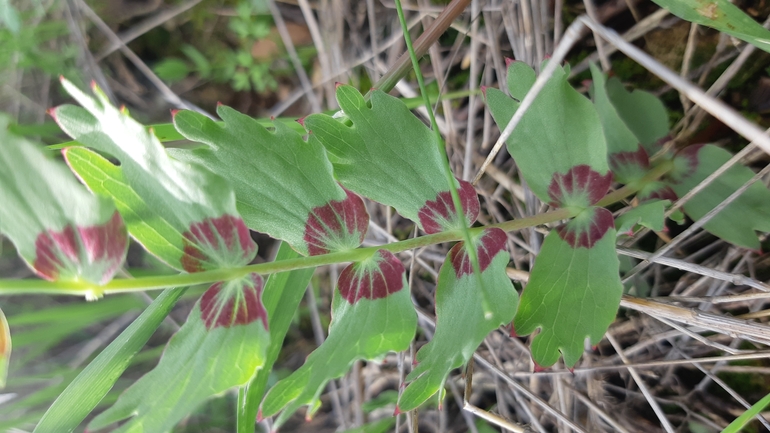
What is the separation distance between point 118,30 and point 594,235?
2104 millimetres

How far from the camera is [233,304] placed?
0.95 meters

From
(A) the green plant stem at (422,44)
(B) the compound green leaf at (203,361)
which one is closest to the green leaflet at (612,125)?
(A) the green plant stem at (422,44)

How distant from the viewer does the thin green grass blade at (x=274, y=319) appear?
1061 mm

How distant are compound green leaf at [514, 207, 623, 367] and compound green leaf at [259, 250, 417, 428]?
0.83 feet

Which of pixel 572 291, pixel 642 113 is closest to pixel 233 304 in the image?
pixel 572 291

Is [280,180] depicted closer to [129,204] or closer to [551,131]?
[129,204]

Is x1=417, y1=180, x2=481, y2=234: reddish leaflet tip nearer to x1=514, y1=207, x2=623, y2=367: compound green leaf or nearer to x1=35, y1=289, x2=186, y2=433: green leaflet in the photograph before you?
x1=514, y1=207, x2=623, y2=367: compound green leaf

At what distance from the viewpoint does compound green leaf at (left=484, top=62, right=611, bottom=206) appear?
3.44 feet

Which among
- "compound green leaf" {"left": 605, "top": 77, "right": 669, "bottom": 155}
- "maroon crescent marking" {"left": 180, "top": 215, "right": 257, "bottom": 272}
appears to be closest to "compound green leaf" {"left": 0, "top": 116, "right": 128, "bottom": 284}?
"maroon crescent marking" {"left": 180, "top": 215, "right": 257, "bottom": 272}

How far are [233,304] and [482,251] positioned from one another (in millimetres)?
513

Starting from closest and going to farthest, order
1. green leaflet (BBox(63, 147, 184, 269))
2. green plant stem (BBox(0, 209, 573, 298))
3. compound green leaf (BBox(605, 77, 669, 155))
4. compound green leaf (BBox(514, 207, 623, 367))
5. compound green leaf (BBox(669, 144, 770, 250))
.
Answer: green plant stem (BBox(0, 209, 573, 298))
green leaflet (BBox(63, 147, 184, 269))
compound green leaf (BBox(514, 207, 623, 367))
compound green leaf (BBox(669, 144, 770, 250))
compound green leaf (BBox(605, 77, 669, 155))

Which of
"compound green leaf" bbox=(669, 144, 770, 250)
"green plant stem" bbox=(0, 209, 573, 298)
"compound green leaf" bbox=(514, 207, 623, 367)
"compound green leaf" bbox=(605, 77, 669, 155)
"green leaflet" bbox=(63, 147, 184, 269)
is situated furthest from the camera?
"compound green leaf" bbox=(605, 77, 669, 155)

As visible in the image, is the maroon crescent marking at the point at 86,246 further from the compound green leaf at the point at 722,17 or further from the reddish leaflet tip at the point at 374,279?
the compound green leaf at the point at 722,17

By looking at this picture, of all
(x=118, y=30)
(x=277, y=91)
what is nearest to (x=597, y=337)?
(x=277, y=91)
